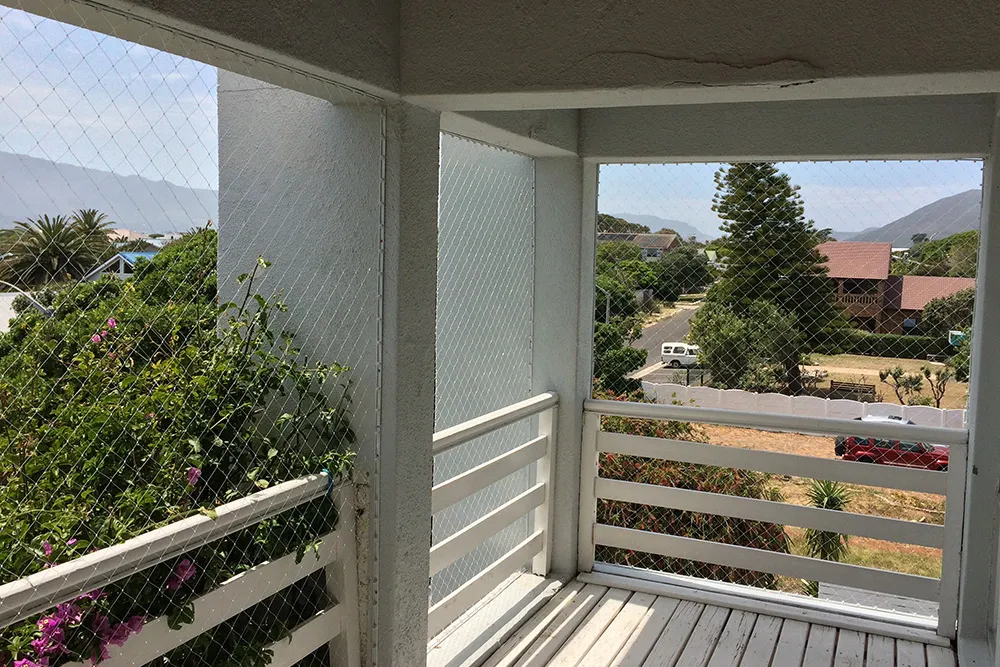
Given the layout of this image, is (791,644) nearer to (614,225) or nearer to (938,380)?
(938,380)

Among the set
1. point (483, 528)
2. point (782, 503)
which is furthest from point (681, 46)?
point (782, 503)

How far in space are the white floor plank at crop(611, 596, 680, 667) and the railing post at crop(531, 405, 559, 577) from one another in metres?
0.56

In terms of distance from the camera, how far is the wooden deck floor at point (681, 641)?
11.0 ft

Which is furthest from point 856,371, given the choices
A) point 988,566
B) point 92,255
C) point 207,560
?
point 92,255

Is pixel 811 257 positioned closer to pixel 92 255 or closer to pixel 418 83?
pixel 418 83

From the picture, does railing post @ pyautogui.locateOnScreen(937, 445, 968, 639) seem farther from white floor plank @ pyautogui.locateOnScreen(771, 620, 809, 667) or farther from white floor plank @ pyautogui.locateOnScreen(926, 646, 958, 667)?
white floor plank @ pyautogui.locateOnScreen(771, 620, 809, 667)

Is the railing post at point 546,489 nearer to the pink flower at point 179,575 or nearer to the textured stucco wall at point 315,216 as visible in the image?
the textured stucco wall at point 315,216

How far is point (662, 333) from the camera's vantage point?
406 cm

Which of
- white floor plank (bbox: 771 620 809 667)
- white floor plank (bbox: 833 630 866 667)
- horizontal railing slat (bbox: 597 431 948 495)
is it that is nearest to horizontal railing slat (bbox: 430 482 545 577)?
horizontal railing slat (bbox: 597 431 948 495)

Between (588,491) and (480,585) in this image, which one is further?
(588,491)

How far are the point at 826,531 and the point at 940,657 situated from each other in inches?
26.6

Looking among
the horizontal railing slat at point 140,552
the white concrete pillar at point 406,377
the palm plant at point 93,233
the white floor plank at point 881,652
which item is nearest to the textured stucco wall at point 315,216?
the white concrete pillar at point 406,377

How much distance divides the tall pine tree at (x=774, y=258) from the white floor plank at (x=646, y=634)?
3.76 ft

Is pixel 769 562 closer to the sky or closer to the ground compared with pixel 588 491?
closer to the ground
